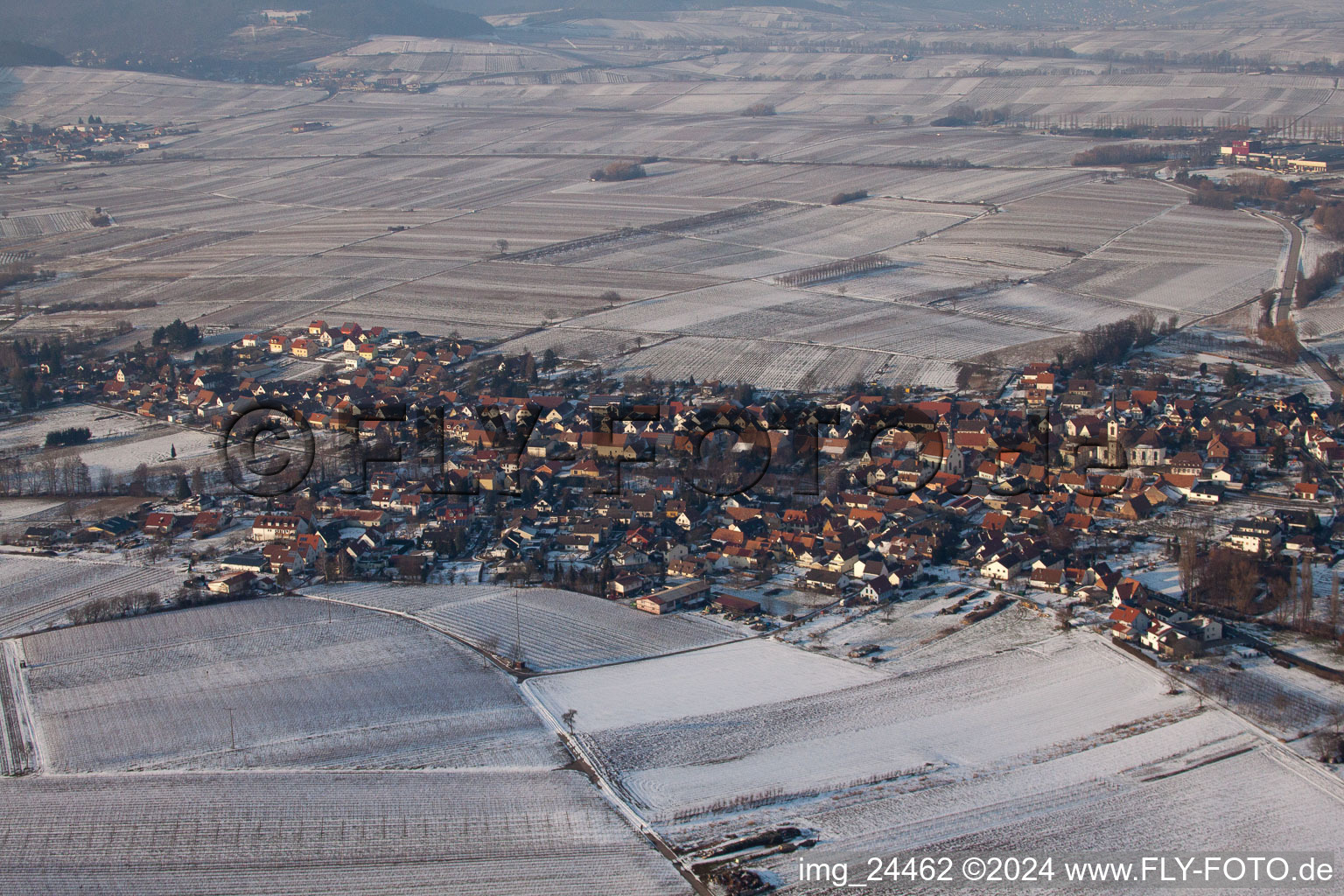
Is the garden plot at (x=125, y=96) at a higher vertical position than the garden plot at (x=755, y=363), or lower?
higher

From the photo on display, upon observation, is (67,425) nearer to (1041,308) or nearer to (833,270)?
(833,270)

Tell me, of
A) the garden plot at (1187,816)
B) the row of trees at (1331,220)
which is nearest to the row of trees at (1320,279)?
the row of trees at (1331,220)

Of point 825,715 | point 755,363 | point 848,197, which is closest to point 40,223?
point 848,197

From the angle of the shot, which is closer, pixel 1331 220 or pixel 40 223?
pixel 1331 220

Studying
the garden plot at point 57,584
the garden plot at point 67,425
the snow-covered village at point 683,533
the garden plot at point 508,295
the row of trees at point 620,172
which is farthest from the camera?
the row of trees at point 620,172

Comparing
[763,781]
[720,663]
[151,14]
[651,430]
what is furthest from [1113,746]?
[151,14]

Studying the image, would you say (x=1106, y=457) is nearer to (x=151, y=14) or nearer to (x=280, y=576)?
(x=280, y=576)

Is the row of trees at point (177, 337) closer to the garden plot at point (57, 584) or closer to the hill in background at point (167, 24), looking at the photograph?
the garden plot at point (57, 584)
